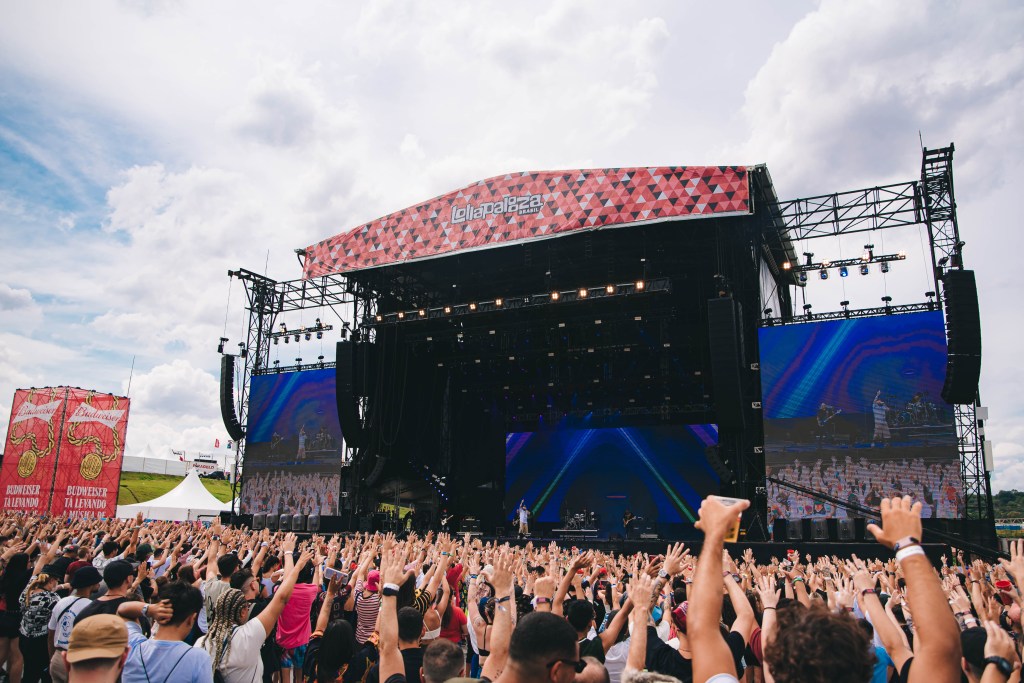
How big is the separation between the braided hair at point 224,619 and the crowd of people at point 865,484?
15.9 metres

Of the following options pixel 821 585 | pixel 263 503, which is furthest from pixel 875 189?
pixel 263 503

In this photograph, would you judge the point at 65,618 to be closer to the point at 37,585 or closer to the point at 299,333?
the point at 37,585

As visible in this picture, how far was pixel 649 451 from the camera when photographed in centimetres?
2314

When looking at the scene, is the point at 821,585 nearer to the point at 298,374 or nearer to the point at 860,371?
the point at 860,371

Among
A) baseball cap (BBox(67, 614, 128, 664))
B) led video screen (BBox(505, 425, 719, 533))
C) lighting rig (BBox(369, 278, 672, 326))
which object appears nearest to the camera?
baseball cap (BBox(67, 614, 128, 664))

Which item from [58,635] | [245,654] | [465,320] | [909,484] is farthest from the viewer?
[465,320]

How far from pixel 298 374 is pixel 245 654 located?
21.5 metres

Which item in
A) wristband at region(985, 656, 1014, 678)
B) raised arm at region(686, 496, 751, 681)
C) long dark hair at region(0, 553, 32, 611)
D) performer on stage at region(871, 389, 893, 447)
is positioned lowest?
long dark hair at region(0, 553, 32, 611)

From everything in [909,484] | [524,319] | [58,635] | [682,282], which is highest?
[682,282]

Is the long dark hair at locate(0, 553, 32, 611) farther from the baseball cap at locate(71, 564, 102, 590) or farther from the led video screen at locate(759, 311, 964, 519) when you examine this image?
the led video screen at locate(759, 311, 964, 519)

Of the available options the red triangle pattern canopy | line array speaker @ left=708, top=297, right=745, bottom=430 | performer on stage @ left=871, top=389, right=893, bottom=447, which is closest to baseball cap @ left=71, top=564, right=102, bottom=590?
line array speaker @ left=708, top=297, right=745, bottom=430

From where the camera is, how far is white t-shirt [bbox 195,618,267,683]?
3205 mm

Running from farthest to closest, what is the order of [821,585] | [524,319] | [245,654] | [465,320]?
[465,320], [524,319], [821,585], [245,654]

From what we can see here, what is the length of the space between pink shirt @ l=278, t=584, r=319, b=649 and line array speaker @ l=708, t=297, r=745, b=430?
13.1 metres
